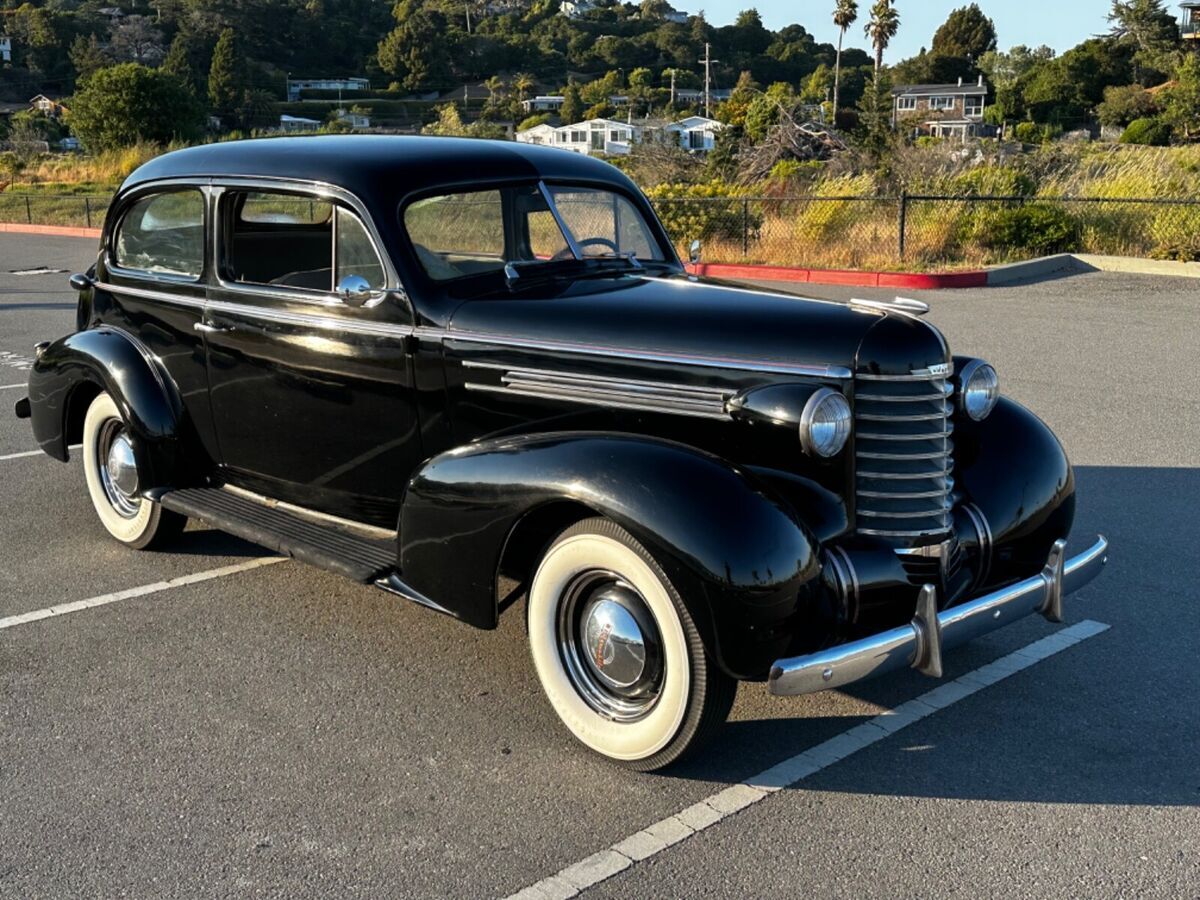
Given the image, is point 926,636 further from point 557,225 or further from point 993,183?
point 993,183

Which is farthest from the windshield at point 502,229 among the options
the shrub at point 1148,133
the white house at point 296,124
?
the white house at point 296,124

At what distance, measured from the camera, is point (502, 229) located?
4730 millimetres

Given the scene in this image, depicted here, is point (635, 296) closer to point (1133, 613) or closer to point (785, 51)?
point (1133, 613)

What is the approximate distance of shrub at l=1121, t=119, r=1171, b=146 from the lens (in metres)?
60.0

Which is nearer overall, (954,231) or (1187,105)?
(954,231)

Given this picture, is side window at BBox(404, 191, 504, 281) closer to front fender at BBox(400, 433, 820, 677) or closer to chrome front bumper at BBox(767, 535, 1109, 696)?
front fender at BBox(400, 433, 820, 677)

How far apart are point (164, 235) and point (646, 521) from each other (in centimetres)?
338

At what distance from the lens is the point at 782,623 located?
328 cm

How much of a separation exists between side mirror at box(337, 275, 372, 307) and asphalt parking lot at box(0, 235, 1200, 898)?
130 centimetres

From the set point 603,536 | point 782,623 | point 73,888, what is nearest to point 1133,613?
point 782,623

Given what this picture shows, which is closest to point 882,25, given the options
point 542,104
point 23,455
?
point 542,104

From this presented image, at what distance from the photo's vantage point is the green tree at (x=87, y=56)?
317ft

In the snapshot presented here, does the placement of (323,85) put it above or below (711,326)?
above

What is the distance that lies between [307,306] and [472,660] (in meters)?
1.57
